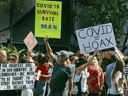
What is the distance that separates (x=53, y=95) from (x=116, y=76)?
146cm

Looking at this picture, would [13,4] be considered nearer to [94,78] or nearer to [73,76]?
[94,78]

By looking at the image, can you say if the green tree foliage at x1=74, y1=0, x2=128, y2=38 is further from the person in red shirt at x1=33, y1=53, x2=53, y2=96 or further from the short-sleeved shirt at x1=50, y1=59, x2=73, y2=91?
the short-sleeved shirt at x1=50, y1=59, x2=73, y2=91

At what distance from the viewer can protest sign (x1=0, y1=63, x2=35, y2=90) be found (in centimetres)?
547

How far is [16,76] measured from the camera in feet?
18.2

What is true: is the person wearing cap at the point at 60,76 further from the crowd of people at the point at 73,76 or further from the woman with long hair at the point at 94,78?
the woman with long hair at the point at 94,78

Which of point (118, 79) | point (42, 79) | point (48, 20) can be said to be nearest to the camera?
point (118, 79)

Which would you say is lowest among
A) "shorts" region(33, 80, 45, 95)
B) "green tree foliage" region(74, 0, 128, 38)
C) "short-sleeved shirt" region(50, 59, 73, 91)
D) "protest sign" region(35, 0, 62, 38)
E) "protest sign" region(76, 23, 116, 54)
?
"shorts" region(33, 80, 45, 95)

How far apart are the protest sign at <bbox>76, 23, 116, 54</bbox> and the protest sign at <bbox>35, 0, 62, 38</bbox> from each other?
1.24 meters

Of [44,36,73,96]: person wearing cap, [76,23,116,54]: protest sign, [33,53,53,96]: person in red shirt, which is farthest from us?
[33,53,53,96]: person in red shirt

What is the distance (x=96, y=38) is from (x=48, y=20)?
1940mm

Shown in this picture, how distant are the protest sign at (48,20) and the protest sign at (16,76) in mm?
2611

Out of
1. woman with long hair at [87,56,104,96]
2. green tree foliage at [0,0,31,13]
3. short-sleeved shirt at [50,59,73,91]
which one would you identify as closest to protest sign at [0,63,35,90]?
short-sleeved shirt at [50,59,73,91]

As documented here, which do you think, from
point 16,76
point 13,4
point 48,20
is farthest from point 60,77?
point 13,4

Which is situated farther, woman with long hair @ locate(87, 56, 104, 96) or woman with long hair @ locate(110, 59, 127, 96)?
woman with long hair @ locate(87, 56, 104, 96)
